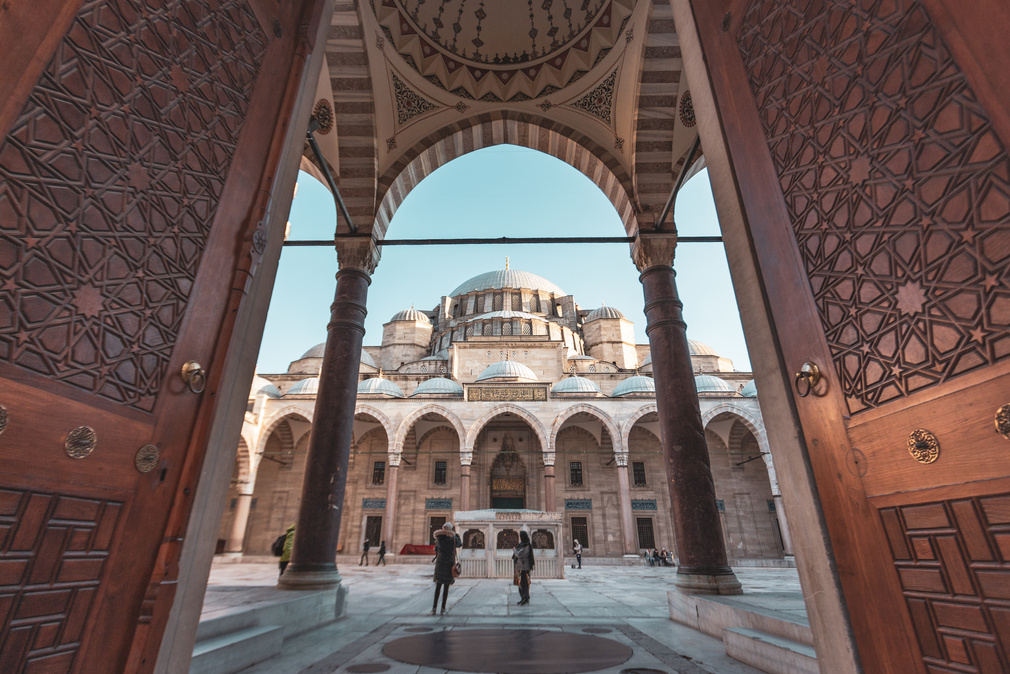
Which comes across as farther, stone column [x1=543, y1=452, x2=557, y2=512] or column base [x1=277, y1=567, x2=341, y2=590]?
stone column [x1=543, y1=452, x2=557, y2=512]

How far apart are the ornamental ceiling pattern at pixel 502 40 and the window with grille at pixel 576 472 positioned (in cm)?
1703

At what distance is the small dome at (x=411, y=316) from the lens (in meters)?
30.9

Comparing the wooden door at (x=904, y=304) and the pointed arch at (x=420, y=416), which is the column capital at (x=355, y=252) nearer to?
the wooden door at (x=904, y=304)

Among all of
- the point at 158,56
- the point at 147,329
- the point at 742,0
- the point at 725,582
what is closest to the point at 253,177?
the point at 158,56

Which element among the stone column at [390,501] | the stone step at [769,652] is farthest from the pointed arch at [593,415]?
the stone step at [769,652]

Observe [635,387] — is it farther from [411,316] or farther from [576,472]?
[411,316]

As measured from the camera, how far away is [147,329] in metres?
1.50

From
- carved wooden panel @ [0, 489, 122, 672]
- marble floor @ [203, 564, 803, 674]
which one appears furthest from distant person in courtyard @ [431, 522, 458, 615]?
carved wooden panel @ [0, 489, 122, 672]

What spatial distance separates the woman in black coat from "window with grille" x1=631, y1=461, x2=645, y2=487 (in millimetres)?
15556

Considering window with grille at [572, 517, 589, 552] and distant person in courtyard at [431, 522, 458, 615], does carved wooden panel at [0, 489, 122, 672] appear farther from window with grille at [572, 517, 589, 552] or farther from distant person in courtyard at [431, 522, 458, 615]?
window with grille at [572, 517, 589, 552]

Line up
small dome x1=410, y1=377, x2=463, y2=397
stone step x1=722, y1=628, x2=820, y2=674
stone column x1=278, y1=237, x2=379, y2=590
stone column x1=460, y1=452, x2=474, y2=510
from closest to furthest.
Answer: stone step x1=722, y1=628, x2=820, y2=674 < stone column x1=278, y1=237, x2=379, y2=590 < stone column x1=460, y1=452, x2=474, y2=510 < small dome x1=410, y1=377, x2=463, y2=397

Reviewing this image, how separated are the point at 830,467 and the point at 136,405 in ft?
7.40

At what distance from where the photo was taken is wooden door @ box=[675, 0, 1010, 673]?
112 centimetres

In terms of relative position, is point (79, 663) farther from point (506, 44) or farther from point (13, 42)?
point (506, 44)
